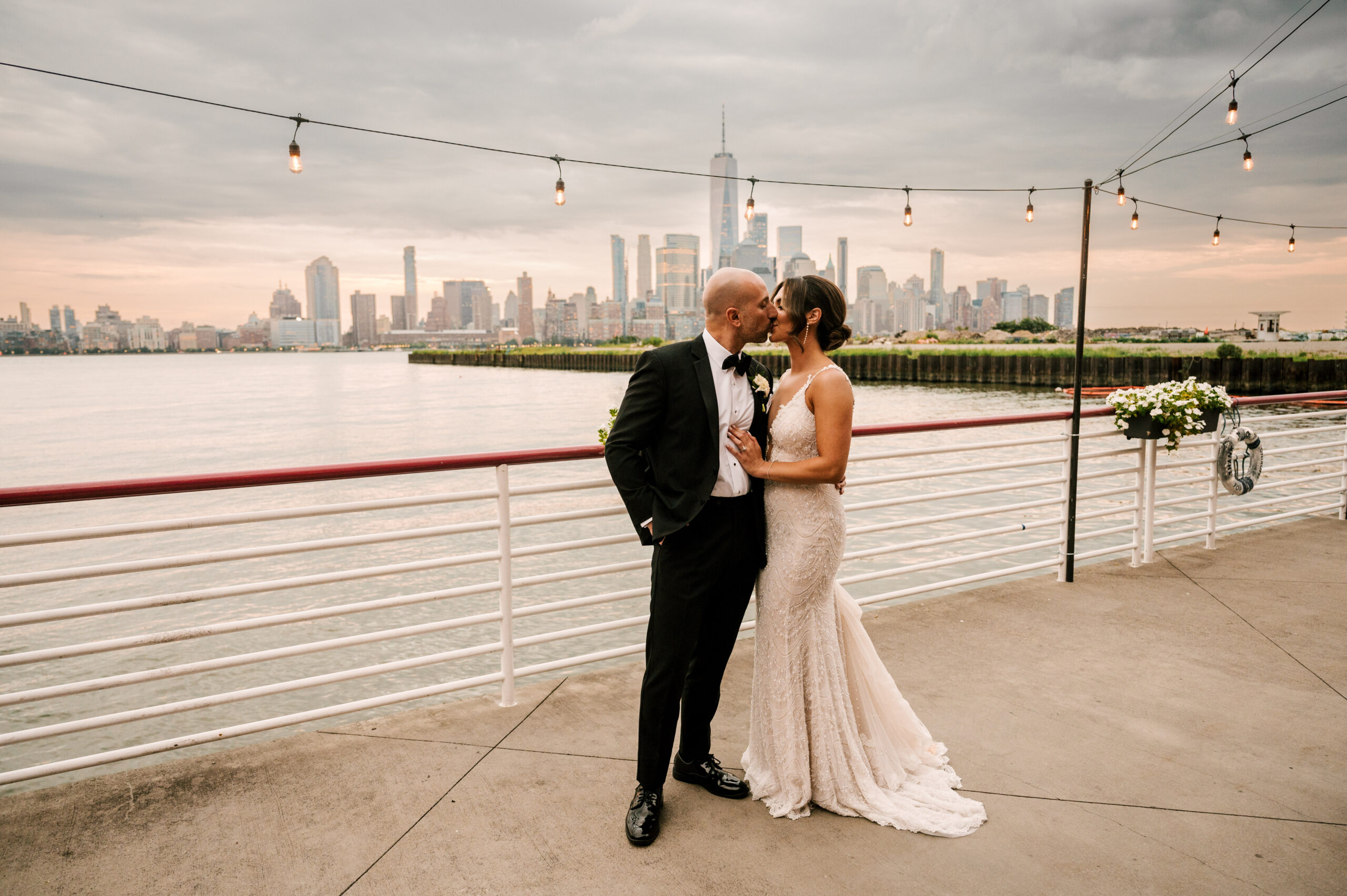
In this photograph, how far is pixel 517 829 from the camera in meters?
2.23

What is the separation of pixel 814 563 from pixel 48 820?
2.54 m

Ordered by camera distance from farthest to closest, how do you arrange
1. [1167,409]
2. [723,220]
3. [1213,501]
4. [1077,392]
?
[723,220] < [1213,501] < [1167,409] < [1077,392]

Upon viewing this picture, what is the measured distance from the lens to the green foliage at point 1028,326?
10662 cm

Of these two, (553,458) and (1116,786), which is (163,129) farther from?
(1116,786)

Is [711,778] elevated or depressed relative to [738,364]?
depressed

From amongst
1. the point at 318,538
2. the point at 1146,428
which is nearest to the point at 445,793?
the point at 1146,428

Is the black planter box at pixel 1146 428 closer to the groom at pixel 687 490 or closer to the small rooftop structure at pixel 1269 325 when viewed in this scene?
the groom at pixel 687 490

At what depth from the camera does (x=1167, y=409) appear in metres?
4.69

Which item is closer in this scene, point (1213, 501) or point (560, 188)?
point (1213, 501)

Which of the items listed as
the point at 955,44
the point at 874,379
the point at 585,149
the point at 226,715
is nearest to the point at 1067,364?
the point at 874,379

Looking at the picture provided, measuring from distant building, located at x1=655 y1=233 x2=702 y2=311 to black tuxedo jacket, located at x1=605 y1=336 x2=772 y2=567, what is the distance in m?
26.9

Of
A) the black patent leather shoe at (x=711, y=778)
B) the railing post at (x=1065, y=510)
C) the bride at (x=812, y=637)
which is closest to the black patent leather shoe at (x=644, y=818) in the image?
the black patent leather shoe at (x=711, y=778)

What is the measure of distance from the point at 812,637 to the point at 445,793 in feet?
4.34

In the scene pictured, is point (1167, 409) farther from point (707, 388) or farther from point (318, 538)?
point (318, 538)
